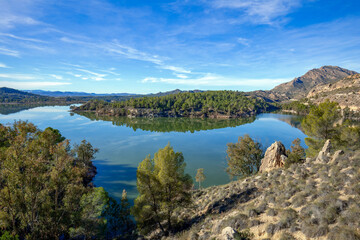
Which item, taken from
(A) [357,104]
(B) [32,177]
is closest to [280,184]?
(B) [32,177]

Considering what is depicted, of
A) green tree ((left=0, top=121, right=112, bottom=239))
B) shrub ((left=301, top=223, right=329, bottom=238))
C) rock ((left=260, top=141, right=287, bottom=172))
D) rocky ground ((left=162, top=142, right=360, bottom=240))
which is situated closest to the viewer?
shrub ((left=301, top=223, right=329, bottom=238))

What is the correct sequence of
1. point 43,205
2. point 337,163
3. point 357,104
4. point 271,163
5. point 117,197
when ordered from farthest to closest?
point 357,104
point 117,197
point 271,163
point 337,163
point 43,205

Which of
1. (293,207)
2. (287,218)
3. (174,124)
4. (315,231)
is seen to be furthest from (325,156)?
(174,124)

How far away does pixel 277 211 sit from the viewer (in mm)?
13062

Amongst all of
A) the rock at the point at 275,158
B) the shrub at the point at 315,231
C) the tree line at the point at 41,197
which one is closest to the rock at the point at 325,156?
the rock at the point at 275,158

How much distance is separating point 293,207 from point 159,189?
36.5ft

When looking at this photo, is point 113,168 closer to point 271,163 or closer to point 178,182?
point 178,182

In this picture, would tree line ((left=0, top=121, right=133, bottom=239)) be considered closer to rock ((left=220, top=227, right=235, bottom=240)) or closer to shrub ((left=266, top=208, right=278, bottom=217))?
rock ((left=220, top=227, right=235, bottom=240))

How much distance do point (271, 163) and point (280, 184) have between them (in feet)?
26.1

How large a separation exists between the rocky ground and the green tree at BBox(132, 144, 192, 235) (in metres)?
2.53

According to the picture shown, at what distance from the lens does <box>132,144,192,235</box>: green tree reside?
17469 mm

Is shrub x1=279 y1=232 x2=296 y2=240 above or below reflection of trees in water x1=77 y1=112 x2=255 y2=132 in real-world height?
above

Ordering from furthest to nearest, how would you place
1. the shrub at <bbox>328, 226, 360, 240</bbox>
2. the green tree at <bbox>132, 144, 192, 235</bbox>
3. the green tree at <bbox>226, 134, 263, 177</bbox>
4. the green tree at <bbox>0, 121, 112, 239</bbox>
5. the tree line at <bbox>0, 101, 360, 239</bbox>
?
the green tree at <bbox>226, 134, 263, 177</bbox>
the green tree at <bbox>132, 144, 192, 235</bbox>
the tree line at <bbox>0, 101, 360, 239</bbox>
the green tree at <bbox>0, 121, 112, 239</bbox>
the shrub at <bbox>328, 226, 360, 240</bbox>

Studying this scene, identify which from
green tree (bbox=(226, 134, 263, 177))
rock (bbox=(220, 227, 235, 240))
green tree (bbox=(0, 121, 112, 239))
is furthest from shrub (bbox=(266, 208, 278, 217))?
green tree (bbox=(226, 134, 263, 177))
